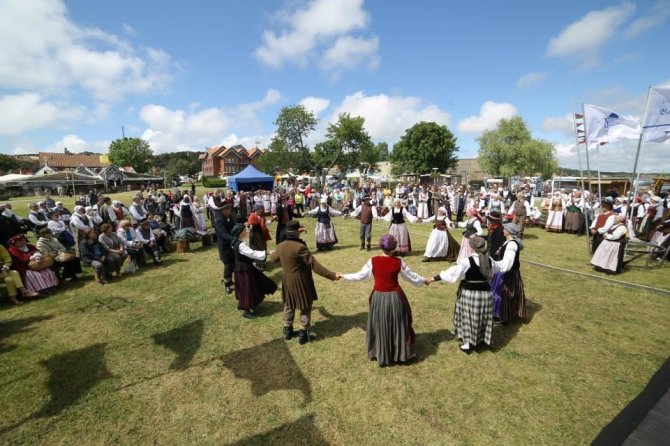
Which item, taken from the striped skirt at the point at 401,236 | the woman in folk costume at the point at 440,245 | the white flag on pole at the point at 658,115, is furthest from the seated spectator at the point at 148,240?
the white flag on pole at the point at 658,115

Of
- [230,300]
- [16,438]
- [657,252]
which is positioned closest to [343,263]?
[230,300]

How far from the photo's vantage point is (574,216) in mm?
13617

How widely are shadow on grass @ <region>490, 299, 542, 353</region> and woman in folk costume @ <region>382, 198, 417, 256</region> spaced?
3875mm

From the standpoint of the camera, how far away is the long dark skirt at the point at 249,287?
579cm

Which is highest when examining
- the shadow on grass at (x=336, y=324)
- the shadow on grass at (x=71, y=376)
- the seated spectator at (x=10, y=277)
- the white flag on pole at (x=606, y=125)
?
the white flag on pole at (x=606, y=125)

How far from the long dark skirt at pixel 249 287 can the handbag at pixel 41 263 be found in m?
5.29

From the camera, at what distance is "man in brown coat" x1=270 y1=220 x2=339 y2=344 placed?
4.62m

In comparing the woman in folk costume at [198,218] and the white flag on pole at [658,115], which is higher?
the white flag on pole at [658,115]


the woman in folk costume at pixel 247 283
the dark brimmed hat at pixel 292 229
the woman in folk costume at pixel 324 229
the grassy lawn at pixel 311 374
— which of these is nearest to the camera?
the grassy lawn at pixel 311 374

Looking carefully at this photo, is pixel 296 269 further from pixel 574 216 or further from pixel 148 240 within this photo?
pixel 574 216

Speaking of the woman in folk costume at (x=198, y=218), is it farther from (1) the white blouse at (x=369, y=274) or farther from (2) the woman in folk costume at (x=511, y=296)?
(2) the woman in folk costume at (x=511, y=296)

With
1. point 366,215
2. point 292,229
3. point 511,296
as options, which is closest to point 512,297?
point 511,296

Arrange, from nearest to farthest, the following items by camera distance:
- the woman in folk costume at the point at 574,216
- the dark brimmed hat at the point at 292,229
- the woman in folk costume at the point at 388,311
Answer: the woman in folk costume at the point at 388,311, the dark brimmed hat at the point at 292,229, the woman in folk costume at the point at 574,216

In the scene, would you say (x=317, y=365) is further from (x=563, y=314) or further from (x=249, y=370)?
(x=563, y=314)
